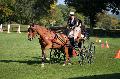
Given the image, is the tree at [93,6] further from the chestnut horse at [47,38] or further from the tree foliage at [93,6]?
the chestnut horse at [47,38]

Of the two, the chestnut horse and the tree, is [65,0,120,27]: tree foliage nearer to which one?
the tree

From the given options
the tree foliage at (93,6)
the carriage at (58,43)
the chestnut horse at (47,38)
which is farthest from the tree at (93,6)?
the chestnut horse at (47,38)

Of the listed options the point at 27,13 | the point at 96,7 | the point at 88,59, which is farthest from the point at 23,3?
the point at 88,59

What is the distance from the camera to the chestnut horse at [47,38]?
791 inches

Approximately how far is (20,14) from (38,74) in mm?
88232

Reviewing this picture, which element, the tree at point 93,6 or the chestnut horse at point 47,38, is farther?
the tree at point 93,6

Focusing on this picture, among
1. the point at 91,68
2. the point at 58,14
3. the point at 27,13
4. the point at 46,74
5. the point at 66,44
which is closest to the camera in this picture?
the point at 46,74

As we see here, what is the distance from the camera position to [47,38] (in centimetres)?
2027

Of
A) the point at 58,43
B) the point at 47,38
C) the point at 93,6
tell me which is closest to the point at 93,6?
the point at 93,6

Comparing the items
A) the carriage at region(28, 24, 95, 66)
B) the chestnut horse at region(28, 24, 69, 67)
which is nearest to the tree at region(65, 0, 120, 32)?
the carriage at region(28, 24, 95, 66)

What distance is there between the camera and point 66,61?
21188 millimetres

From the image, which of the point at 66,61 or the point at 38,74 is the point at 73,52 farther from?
the point at 38,74

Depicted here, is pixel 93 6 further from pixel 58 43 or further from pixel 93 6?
pixel 58 43

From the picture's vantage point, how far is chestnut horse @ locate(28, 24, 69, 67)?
65.9 feet
